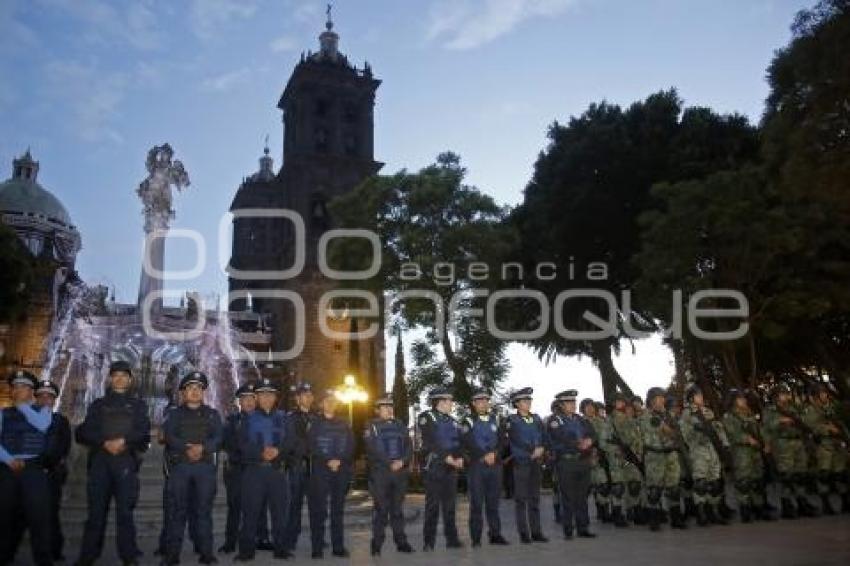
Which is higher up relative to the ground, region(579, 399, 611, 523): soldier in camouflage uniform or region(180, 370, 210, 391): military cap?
region(180, 370, 210, 391): military cap

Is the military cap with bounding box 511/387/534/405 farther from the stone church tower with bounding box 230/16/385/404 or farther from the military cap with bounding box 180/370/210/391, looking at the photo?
the stone church tower with bounding box 230/16/385/404

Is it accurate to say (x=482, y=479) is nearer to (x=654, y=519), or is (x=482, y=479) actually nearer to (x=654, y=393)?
(x=654, y=519)

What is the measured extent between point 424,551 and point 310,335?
42347mm

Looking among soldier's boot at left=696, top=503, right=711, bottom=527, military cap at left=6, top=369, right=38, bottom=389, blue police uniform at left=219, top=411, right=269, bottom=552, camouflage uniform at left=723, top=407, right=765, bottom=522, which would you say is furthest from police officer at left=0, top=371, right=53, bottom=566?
camouflage uniform at left=723, top=407, right=765, bottom=522

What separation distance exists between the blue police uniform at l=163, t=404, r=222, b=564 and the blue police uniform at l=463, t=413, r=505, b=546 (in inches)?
142

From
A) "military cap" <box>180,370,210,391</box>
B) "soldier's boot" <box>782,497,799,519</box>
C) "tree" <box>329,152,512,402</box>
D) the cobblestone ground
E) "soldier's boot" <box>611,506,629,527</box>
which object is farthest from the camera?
"tree" <box>329,152,512,402</box>

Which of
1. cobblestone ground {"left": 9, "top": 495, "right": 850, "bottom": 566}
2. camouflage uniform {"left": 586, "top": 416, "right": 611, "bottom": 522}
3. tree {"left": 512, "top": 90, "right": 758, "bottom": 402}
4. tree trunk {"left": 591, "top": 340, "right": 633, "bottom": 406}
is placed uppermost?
tree {"left": 512, "top": 90, "right": 758, "bottom": 402}

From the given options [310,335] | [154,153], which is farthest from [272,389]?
[310,335]

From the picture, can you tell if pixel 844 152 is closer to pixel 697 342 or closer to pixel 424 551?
pixel 697 342

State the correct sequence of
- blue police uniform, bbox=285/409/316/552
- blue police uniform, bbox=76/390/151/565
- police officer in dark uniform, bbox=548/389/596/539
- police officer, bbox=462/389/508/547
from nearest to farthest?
blue police uniform, bbox=76/390/151/565
blue police uniform, bbox=285/409/316/552
police officer, bbox=462/389/508/547
police officer in dark uniform, bbox=548/389/596/539

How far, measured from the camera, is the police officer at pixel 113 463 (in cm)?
869

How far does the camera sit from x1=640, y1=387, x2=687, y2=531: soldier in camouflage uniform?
12.2 meters

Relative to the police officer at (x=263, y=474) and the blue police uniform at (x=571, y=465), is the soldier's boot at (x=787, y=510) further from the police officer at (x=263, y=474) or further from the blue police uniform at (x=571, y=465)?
the police officer at (x=263, y=474)

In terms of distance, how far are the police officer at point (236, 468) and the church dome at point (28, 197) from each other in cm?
6255
